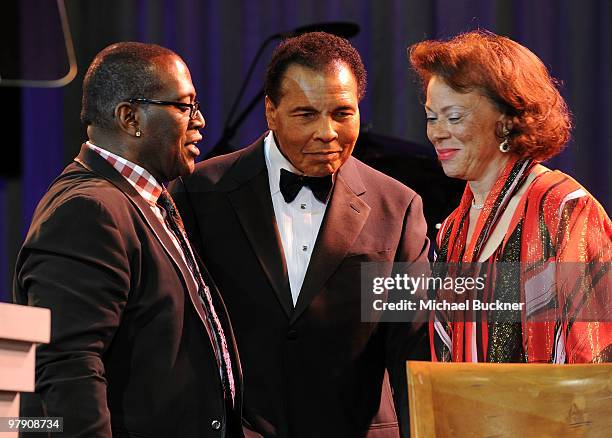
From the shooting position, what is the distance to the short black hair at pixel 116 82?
7.66ft

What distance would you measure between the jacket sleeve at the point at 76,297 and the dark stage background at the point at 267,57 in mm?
2363

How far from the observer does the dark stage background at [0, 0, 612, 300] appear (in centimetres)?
451

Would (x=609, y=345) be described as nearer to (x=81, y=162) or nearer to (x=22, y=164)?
(x=81, y=162)

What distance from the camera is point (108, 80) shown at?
2342 mm

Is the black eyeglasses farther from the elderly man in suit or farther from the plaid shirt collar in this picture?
the elderly man in suit

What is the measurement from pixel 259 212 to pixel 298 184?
117 millimetres

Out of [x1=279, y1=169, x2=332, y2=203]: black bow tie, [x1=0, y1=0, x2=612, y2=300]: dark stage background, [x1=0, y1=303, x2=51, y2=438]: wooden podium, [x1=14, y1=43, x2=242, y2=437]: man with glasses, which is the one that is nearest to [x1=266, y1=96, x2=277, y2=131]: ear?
[x1=279, y1=169, x2=332, y2=203]: black bow tie

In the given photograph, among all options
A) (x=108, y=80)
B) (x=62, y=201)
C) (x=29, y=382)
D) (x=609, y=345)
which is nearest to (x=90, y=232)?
(x=62, y=201)

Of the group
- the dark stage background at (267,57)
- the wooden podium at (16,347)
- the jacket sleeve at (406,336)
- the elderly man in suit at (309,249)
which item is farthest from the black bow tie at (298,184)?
the dark stage background at (267,57)

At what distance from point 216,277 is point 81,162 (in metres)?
0.46

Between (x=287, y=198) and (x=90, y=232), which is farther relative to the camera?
(x=287, y=198)

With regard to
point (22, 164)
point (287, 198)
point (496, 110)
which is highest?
point (496, 110)

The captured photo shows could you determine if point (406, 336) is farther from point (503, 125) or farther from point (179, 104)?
point (179, 104)

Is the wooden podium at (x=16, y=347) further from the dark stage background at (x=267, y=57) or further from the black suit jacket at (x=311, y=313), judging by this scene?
the dark stage background at (x=267, y=57)
